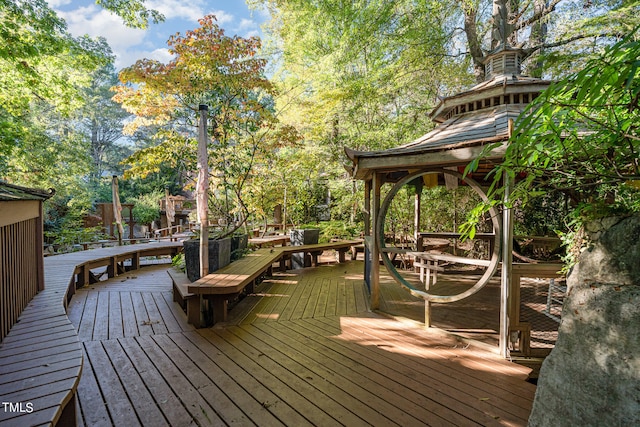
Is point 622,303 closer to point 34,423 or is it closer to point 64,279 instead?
point 34,423

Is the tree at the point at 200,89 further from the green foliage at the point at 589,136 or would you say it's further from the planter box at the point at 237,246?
the green foliage at the point at 589,136

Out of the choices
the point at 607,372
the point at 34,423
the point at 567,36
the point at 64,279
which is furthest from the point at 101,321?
the point at 567,36

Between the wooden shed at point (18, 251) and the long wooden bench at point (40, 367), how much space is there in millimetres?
136

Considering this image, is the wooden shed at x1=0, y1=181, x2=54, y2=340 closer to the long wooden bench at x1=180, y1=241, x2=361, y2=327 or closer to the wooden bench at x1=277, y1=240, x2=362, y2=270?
the long wooden bench at x1=180, y1=241, x2=361, y2=327

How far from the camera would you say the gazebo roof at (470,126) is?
3192mm

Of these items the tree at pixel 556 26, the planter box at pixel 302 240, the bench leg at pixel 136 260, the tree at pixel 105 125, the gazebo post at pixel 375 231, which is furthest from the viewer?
the tree at pixel 105 125

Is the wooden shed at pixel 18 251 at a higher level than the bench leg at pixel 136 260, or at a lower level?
higher

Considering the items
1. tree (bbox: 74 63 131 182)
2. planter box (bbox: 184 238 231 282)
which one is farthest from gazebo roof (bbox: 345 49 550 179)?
tree (bbox: 74 63 131 182)

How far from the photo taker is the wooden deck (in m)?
1.99

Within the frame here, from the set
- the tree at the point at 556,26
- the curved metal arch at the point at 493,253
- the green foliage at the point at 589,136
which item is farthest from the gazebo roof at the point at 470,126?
the tree at the point at 556,26

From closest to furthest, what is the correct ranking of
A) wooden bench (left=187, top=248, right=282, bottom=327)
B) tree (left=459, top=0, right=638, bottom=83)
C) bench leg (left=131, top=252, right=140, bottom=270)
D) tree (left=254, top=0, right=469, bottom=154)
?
1. wooden bench (left=187, top=248, right=282, bottom=327)
2. tree (left=459, top=0, right=638, bottom=83)
3. bench leg (left=131, top=252, right=140, bottom=270)
4. tree (left=254, top=0, right=469, bottom=154)

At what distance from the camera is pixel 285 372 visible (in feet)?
8.32

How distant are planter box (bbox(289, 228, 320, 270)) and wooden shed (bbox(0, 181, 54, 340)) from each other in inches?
184

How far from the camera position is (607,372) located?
1289mm
